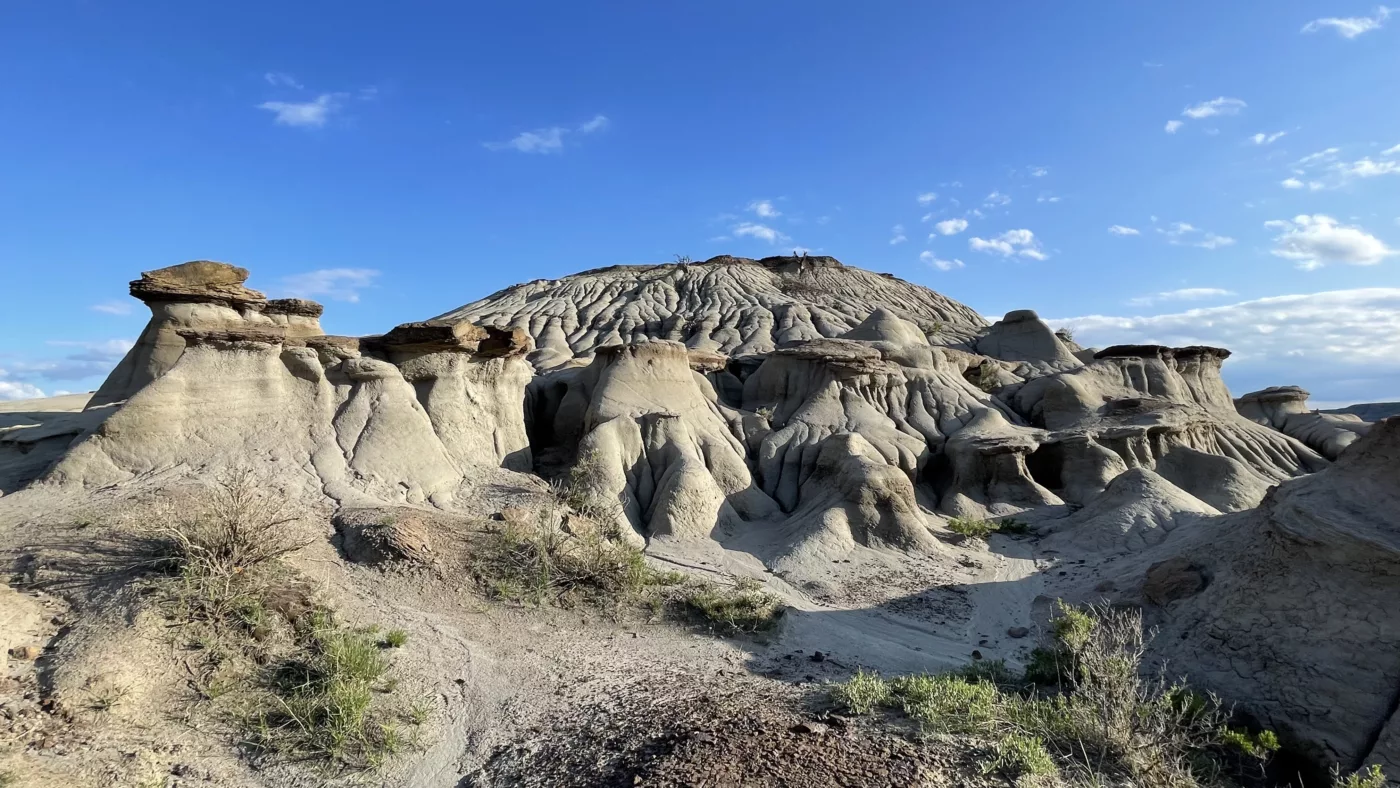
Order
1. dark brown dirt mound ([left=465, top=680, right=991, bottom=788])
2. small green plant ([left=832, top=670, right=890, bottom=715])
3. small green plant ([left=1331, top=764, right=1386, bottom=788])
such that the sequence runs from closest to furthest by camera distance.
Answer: small green plant ([left=1331, top=764, right=1386, bottom=788]) < dark brown dirt mound ([left=465, top=680, right=991, bottom=788]) < small green plant ([left=832, top=670, right=890, bottom=715])

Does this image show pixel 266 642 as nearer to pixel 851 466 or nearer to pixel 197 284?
pixel 851 466

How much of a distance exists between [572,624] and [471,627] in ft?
4.24

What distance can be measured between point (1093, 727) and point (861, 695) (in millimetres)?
2025

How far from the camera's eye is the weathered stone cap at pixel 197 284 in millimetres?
15859

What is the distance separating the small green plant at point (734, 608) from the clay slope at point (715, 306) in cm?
1765

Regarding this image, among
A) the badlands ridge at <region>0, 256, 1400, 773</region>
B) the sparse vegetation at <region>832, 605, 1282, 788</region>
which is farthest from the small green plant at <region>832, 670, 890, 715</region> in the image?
the badlands ridge at <region>0, 256, 1400, 773</region>

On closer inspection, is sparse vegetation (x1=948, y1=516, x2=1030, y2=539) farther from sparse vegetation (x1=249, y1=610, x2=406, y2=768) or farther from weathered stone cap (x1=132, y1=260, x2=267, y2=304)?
weathered stone cap (x1=132, y1=260, x2=267, y2=304)

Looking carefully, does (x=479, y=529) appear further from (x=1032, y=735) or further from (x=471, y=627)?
(x=1032, y=735)

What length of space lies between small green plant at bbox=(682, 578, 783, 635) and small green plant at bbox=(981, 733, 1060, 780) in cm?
402

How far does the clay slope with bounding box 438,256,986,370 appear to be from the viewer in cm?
3672

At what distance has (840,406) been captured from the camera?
68.5ft

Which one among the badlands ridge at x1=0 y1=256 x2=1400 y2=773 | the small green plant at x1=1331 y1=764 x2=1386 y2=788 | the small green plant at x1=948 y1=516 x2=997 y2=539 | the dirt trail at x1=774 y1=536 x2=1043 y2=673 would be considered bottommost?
the dirt trail at x1=774 y1=536 x2=1043 y2=673

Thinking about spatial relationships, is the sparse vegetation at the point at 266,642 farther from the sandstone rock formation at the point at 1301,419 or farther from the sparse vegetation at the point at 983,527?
the sandstone rock formation at the point at 1301,419

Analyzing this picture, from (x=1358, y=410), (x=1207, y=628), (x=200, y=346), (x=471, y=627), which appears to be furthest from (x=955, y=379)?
(x=1358, y=410)
